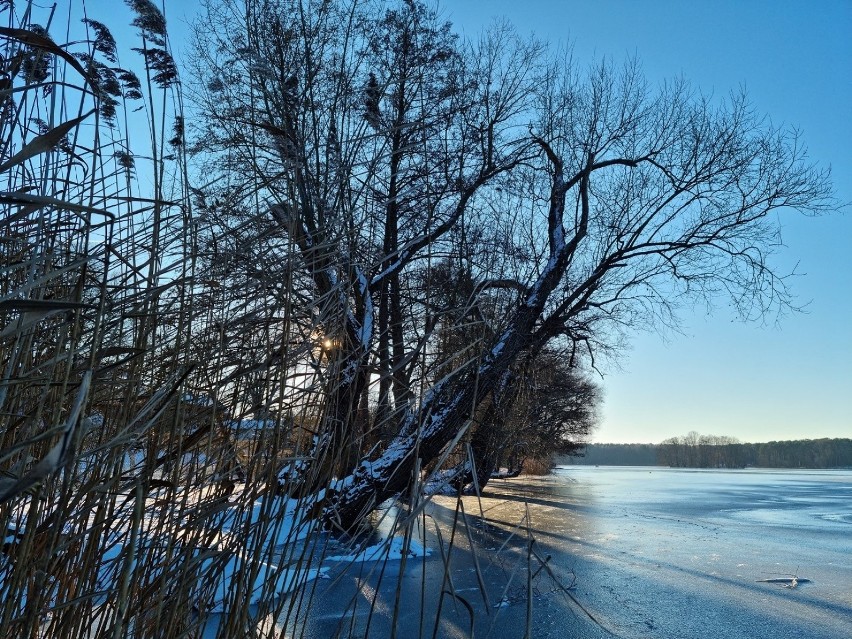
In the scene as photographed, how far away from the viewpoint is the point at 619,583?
4.79 m

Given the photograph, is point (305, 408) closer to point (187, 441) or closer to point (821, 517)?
point (187, 441)

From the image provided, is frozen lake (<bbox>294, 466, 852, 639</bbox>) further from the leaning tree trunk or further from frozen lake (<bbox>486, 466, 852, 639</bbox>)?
the leaning tree trunk

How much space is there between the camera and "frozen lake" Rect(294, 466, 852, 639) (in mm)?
3424

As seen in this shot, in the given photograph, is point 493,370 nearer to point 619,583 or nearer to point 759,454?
point 619,583

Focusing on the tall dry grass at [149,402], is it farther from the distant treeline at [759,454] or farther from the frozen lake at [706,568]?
the distant treeline at [759,454]

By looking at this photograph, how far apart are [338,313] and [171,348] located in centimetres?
45

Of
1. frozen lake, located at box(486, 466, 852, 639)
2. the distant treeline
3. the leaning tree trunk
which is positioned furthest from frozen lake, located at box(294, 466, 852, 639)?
the distant treeline

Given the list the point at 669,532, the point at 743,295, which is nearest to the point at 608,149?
the point at 743,295

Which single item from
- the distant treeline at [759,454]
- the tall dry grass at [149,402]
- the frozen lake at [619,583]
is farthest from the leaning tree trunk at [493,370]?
the distant treeline at [759,454]

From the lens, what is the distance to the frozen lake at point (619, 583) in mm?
3424

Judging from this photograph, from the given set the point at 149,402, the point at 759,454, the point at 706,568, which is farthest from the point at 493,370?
the point at 759,454

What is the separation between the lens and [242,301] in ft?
6.46

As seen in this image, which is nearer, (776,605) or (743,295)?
(776,605)

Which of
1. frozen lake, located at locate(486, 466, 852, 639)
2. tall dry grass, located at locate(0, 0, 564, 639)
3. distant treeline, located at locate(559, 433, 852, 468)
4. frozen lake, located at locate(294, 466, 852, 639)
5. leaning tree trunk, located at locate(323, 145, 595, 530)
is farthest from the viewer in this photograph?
distant treeline, located at locate(559, 433, 852, 468)
